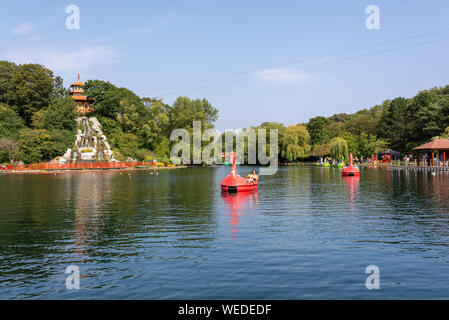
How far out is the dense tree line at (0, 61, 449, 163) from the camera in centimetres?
8831

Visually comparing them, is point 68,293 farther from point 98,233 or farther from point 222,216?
point 222,216

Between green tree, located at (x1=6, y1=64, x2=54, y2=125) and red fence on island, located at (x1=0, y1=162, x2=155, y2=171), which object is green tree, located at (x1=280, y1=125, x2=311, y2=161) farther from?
green tree, located at (x1=6, y1=64, x2=54, y2=125)

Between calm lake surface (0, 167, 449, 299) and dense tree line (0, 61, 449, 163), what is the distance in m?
66.3

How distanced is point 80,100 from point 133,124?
777 inches

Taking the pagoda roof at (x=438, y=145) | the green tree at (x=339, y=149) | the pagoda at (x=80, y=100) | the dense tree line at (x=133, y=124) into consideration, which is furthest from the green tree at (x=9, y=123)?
the pagoda roof at (x=438, y=145)

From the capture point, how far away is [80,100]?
11438 cm

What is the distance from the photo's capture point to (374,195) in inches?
1344

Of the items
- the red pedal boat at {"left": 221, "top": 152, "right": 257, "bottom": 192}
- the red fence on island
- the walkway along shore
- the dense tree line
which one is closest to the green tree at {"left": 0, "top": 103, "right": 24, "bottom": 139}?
the dense tree line

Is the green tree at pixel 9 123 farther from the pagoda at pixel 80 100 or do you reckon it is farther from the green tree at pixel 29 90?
the pagoda at pixel 80 100

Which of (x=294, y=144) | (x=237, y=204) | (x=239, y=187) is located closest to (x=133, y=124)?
(x=294, y=144)

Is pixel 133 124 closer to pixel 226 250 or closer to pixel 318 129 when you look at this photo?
pixel 318 129

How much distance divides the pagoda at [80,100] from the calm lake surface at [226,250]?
86.0 m

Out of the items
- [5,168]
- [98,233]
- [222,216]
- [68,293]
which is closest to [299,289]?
[68,293]

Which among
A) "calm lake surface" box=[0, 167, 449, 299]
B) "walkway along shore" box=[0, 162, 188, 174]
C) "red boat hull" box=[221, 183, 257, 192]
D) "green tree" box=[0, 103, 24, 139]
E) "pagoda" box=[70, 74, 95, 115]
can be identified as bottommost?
"calm lake surface" box=[0, 167, 449, 299]
